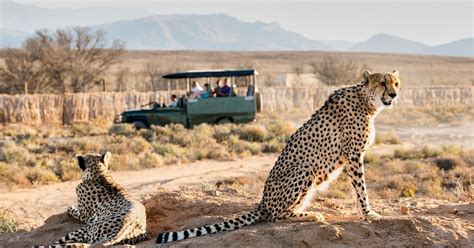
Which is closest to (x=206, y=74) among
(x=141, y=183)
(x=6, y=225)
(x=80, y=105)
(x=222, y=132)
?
(x=222, y=132)

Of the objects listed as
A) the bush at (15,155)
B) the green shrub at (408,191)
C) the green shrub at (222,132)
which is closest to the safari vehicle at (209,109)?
the green shrub at (222,132)

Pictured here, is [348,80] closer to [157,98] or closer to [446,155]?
[157,98]

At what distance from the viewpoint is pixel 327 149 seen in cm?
670

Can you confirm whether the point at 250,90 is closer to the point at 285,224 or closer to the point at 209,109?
the point at 209,109

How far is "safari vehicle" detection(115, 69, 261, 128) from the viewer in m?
23.3

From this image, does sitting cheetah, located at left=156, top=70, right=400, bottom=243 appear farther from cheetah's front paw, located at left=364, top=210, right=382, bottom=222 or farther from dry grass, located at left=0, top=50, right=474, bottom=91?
dry grass, located at left=0, top=50, right=474, bottom=91

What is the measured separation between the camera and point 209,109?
23.6m

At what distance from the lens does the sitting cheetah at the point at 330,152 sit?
261 inches

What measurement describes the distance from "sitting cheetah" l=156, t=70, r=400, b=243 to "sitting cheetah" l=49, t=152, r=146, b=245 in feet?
2.87

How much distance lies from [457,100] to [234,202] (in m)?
39.8

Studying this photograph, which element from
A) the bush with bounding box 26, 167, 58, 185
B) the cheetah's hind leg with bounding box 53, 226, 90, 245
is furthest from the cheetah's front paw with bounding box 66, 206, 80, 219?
the bush with bounding box 26, 167, 58, 185

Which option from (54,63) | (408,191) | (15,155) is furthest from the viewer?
(54,63)

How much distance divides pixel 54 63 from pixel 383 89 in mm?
37322

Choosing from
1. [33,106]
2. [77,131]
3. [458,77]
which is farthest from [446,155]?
[458,77]
